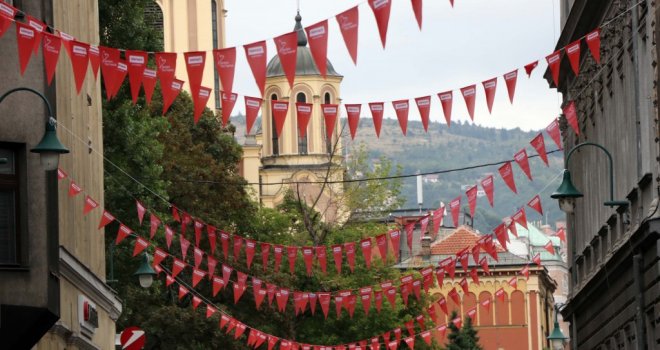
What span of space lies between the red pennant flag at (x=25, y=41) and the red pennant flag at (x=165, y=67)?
184 centimetres

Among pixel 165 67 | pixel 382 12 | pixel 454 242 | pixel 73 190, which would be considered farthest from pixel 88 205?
pixel 454 242

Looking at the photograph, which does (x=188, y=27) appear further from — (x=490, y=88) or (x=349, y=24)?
(x=349, y=24)

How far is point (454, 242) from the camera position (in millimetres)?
130875

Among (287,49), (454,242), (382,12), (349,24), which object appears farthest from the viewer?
(454,242)

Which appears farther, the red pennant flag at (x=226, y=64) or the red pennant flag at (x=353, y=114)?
the red pennant flag at (x=353, y=114)

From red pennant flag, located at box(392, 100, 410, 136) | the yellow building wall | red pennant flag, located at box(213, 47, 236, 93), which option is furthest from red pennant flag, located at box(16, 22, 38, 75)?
the yellow building wall

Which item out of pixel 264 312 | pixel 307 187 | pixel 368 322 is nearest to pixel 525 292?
pixel 307 187

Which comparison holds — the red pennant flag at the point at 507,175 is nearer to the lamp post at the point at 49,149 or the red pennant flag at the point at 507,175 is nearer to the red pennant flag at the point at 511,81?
the red pennant flag at the point at 511,81

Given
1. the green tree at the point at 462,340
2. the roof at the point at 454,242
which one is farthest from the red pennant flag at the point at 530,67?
the roof at the point at 454,242

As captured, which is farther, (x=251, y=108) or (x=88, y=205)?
(x=88, y=205)

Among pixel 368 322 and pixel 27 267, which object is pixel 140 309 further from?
pixel 27 267

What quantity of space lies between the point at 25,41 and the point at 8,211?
3393mm

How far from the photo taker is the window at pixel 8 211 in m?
25.7

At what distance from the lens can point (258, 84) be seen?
2325 cm
